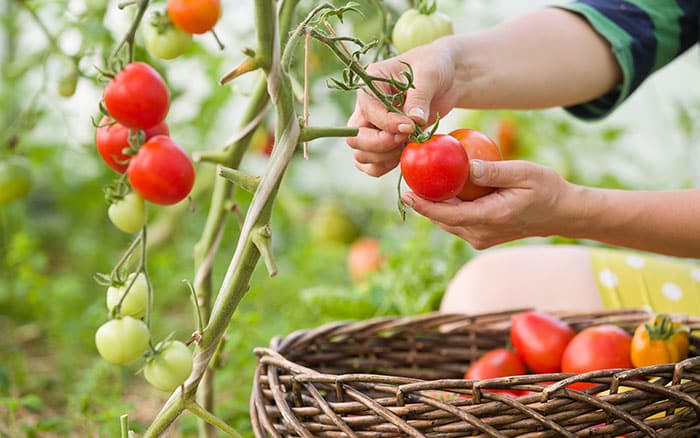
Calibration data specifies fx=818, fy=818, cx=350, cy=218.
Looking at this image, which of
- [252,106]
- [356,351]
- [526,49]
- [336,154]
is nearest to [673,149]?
[336,154]

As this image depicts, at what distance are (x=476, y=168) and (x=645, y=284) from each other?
0.67m

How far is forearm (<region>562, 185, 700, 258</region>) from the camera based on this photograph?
93 centimetres

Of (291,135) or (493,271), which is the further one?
(493,271)

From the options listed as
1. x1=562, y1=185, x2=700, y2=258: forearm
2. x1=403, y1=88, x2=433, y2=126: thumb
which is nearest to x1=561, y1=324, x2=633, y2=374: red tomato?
x1=562, y1=185, x2=700, y2=258: forearm

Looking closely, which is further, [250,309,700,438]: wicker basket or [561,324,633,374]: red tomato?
[561,324,633,374]: red tomato

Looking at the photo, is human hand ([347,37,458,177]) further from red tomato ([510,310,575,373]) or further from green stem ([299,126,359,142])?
red tomato ([510,310,575,373])

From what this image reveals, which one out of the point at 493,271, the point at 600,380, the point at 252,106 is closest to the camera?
the point at 600,380

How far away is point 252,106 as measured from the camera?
3.02 feet

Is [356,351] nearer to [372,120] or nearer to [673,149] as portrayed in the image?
[372,120]

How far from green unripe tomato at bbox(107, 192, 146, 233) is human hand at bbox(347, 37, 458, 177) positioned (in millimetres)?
223

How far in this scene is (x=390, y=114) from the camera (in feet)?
2.62

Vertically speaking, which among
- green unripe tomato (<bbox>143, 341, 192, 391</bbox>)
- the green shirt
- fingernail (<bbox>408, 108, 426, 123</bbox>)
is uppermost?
the green shirt

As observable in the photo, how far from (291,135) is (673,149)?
202 cm

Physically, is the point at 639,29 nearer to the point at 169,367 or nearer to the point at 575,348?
the point at 575,348
